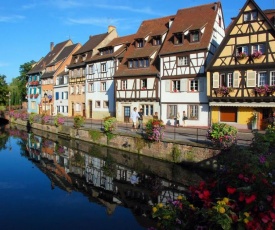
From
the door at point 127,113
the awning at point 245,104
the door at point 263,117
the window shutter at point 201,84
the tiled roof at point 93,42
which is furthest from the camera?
the tiled roof at point 93,42

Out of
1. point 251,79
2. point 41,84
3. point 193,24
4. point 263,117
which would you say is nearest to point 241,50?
point 251,79

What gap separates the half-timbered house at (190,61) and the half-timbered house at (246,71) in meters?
1.73

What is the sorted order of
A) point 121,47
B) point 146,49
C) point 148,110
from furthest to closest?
1. point 121,47
2. point 146,49
3. point 148,110

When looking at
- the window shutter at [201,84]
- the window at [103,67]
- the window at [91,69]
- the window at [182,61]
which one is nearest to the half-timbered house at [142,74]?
the window at [182,61]

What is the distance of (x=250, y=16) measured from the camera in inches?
904

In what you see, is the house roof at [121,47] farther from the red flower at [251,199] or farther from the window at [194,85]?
the red flower at [251,199]

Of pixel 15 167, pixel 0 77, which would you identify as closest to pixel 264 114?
pixel 15 167

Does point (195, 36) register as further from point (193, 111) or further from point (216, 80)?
point (193, 111)

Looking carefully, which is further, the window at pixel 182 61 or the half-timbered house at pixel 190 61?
the window at pixel 182 61

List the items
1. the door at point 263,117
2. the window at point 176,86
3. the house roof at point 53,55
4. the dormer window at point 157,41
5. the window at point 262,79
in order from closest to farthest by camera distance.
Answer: the window at point 262,79, the door at point 263,117, the window at point 176,86, the dormer window at point 157,41, the house roof at point 53,55

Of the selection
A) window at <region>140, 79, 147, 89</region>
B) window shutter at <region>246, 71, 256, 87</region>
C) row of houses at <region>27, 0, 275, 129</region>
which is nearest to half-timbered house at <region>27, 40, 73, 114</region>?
row of houses at <region>27, 0, 275, 129</region>

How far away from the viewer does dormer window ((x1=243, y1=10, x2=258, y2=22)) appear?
22.8 metres

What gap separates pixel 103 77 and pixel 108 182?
24.0 metres

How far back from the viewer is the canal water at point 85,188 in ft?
34.0
